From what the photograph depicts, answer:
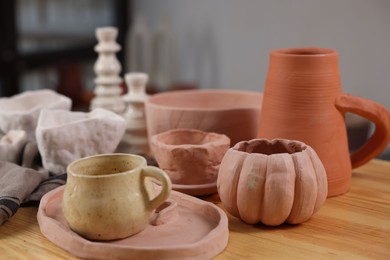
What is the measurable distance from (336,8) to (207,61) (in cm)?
64

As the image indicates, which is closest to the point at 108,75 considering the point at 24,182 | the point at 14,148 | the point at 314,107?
the point at 14,148

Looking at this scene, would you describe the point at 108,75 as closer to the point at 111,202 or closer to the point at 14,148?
the point at 14,148

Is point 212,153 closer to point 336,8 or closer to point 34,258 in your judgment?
point 34,258

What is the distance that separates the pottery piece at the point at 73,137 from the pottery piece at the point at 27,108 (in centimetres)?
7

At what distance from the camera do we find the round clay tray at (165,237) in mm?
676

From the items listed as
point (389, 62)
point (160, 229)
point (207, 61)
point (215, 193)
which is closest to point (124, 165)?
point (160, 229)

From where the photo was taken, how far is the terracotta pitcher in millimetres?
881

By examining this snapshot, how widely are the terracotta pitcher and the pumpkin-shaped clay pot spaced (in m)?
0.10

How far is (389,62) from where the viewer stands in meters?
2.01

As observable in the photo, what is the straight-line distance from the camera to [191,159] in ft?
2.90

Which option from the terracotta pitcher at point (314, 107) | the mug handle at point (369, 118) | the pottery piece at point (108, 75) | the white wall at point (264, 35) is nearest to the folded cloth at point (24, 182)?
the pottery piece at point (108, 75)

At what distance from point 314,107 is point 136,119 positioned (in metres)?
0.42

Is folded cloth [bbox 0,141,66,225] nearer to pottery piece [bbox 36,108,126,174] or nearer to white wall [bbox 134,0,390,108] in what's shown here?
pottery piece [bbox 36,108,126,174]

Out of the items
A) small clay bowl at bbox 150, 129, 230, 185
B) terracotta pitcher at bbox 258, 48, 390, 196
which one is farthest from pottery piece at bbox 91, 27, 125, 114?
terracotta pitcher at bbox 258, 48, 390, 196
